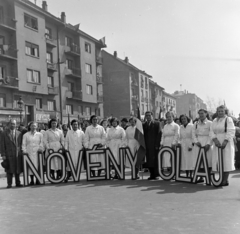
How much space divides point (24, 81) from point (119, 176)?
82.0 feet

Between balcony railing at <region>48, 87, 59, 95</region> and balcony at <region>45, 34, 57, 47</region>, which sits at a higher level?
balcony at <region>45, 34, 57, 47</region>

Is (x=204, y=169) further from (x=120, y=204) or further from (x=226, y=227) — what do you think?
(x=226, y=227)

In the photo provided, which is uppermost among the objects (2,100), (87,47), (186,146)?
(87,47)

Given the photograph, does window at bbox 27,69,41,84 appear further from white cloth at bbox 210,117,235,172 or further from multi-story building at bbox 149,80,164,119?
multi-story building at bbox 149,80,164,119

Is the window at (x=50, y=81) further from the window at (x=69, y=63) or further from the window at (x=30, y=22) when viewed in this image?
the window at (x=30, y=22)

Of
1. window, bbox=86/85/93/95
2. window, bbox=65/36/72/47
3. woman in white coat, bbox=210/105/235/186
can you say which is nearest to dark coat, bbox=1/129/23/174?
woman in white coat, bbox=210/105/235/186

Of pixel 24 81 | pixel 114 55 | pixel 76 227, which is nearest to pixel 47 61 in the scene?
pixel 24 81

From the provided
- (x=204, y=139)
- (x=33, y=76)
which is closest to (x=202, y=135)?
(x=204, y=139)

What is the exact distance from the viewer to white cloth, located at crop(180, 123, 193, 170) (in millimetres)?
10648

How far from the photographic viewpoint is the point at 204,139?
9.98 m

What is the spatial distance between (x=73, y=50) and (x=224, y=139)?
3663cm

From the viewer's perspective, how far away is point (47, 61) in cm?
3838

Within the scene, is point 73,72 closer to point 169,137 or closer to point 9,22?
point 9,22

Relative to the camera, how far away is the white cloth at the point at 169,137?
10703mm
